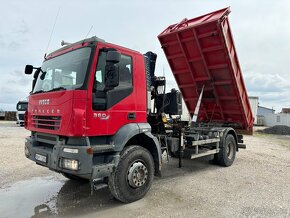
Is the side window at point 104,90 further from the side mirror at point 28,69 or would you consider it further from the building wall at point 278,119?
the building wall at point 278,119

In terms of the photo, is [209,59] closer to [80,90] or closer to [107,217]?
[80,90]

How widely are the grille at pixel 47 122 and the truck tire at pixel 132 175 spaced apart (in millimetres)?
1196

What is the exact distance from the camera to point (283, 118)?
34.7 m

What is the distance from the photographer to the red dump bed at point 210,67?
6754 millimetres

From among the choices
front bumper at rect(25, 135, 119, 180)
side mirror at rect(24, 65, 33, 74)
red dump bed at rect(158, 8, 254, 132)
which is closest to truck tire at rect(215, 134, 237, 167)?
red dump bed at rect(158, 8, 254, 132)

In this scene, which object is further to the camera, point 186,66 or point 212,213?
point 186,66

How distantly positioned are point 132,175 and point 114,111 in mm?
1163

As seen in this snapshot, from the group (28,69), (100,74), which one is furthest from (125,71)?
(28,69)

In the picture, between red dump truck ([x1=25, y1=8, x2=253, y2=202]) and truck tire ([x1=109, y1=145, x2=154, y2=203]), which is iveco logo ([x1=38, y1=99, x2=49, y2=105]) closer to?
red dump truck ([x1=25, y1=8, x2=253, y2=202])

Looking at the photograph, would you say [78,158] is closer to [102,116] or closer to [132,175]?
[102,116]

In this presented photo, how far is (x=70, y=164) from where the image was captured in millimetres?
3967

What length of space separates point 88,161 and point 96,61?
1571 millimetres

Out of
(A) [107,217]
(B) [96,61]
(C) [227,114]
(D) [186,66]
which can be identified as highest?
(D) [186,66]

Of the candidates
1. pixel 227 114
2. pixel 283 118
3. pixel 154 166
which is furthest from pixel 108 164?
pixel 283 118
